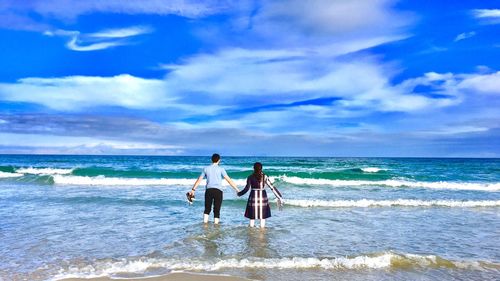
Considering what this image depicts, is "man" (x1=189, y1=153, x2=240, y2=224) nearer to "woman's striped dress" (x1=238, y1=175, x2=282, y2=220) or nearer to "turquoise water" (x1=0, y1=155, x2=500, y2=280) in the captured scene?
"woman's striped dress" (x1=238, y1=175, x2=282, y2=220)

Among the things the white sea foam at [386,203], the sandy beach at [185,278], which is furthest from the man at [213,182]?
the white sea foam at [386,203]

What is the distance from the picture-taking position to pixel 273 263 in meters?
6.51

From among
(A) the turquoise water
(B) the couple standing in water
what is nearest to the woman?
(B) the couple standing in water

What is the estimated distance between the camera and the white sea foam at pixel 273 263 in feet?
20.4

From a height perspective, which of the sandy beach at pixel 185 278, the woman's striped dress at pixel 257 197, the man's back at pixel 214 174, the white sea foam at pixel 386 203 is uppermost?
the man's back at pixel 214 174

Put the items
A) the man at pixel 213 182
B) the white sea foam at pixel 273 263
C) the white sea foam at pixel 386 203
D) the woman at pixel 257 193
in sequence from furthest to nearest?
the white sea foam at pixel 386 203
the man at pixel 213 182
the woman at pixel 257 193
the white sea foam at pixel 273 263

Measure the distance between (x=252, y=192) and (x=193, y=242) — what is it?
190 centimetres

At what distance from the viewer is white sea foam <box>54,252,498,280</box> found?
6.20 metres

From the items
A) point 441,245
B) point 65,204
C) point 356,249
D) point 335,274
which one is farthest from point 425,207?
point 65,204

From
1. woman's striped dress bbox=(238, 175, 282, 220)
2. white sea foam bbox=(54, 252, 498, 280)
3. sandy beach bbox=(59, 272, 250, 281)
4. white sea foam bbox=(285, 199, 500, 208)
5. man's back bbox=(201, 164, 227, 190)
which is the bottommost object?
Answer: sandy beach bbox=(59, 272, 250, 281)

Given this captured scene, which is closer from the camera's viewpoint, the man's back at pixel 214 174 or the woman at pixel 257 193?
the woman at pixel 257 193

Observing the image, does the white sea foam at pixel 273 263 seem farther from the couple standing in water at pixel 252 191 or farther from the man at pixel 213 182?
the man at pixel 213 182

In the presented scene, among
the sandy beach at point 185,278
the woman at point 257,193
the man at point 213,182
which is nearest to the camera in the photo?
the sandy beach at point 185,278

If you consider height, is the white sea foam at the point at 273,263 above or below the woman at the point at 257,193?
below
